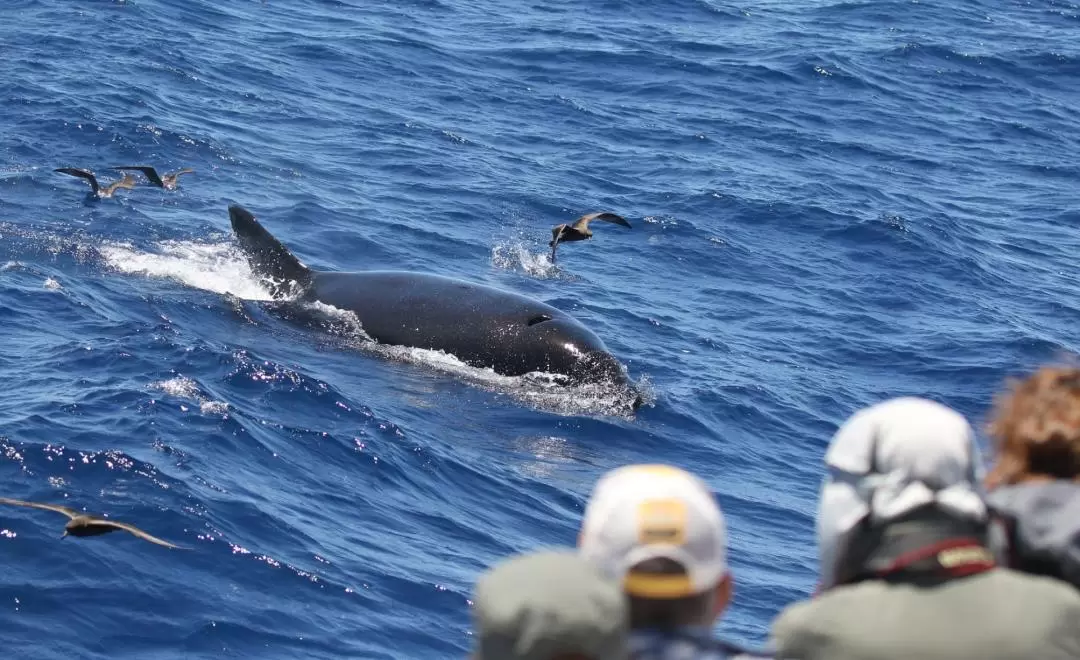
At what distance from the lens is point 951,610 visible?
4113 mm

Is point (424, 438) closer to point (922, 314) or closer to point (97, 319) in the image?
point (97, 319)

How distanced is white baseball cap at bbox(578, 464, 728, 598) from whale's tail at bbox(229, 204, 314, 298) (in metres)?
14.1

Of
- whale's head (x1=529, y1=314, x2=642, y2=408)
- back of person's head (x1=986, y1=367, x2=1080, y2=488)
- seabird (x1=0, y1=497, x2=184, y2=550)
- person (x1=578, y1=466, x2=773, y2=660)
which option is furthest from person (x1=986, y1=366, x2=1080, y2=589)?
whale's head (x1=529, y1=314, x2=642, y2=408)

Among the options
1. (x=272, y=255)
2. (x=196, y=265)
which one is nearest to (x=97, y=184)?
(x=196, y=265)

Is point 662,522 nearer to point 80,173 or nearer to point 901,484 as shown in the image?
point 901,484

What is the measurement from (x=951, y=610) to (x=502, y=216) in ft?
71.4

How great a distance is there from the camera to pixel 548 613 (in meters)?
3.72

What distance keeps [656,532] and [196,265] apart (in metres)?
16.3

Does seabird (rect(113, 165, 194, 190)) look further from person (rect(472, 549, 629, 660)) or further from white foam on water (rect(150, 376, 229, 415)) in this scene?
person (rect(472, 549, 629, 660))

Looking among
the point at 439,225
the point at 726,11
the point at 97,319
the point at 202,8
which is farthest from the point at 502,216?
the point at 726,11

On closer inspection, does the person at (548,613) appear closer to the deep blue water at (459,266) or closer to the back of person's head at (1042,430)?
the back of person's head at (1042,430)

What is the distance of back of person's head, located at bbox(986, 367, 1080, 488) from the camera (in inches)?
183

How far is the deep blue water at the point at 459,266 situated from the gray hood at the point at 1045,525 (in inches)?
218

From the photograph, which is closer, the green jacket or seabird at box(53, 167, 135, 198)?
the green jacket
